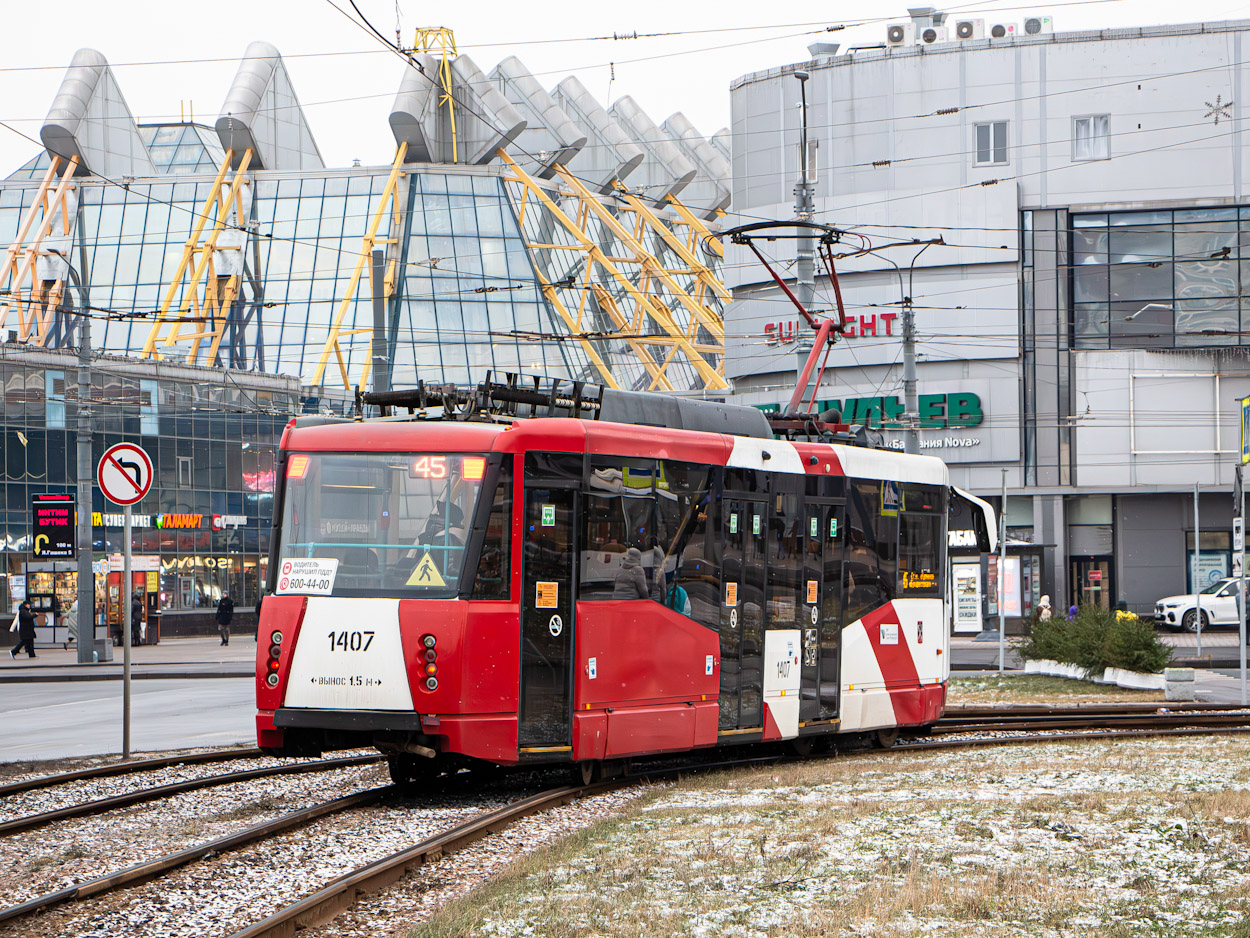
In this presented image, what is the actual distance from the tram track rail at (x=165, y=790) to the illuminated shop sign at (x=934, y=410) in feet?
125

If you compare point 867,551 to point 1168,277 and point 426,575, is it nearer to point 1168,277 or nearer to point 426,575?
point 426,575

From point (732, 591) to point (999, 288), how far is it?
132 ft

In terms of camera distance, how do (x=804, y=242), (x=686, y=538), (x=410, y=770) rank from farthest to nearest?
1. (x=804, y=242)
2. (x=686, y=538)
3. (x=410, y=770)

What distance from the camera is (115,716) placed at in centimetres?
2155

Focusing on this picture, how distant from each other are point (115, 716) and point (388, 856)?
13.6 meters

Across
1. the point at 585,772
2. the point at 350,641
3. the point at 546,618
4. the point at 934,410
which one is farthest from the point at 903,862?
the point at 934,410

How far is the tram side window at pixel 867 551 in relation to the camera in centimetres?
1515

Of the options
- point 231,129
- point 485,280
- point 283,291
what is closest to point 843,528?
point 485,280

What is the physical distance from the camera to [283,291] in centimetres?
6325

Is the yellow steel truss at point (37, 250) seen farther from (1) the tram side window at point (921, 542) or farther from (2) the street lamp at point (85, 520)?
(1) the tram side window at point (921, 542)

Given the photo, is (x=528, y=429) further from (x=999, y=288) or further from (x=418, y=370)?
(x=418, y=370)

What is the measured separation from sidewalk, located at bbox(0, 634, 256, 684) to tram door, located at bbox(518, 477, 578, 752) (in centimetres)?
2031

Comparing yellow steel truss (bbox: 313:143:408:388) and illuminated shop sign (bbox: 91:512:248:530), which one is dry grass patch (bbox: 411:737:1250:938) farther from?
yellow steel truss (bbox: 313:143:408:388)

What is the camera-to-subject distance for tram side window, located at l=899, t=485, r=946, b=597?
632 inches
